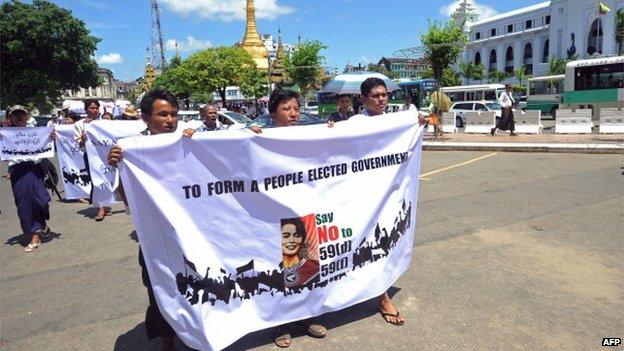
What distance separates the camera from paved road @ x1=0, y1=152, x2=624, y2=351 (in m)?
3.28

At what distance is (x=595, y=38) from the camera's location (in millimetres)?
56312

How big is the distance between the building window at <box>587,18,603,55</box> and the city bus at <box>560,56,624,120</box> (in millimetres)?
38472

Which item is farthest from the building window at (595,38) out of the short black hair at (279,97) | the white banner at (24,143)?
the short black hair at (279,97)

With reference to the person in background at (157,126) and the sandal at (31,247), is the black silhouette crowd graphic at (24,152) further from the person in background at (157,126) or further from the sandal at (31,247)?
the person in background at (157,126)

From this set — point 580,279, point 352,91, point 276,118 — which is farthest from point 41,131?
point 352,91

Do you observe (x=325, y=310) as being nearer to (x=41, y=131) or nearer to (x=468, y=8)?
(x=41, y=131)

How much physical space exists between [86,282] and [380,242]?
3060 millimetres

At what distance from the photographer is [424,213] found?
666cm

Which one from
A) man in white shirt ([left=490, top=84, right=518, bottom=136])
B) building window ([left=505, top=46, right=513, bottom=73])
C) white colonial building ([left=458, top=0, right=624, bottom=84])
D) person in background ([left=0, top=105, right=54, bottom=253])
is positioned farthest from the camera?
building window ([left=505, top=46, right=513, bottom=73])

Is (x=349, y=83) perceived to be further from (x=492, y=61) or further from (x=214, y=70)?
(x=492, y=61)

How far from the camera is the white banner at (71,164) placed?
27.2 feet

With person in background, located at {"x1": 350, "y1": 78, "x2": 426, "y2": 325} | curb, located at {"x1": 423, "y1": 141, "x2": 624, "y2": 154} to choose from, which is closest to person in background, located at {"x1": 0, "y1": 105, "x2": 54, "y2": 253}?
person in background, located at {"x1": 350, "y1": 78, "x2": 426, "y2": 325}

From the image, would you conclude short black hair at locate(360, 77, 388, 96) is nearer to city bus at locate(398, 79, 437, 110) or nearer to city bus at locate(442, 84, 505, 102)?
city bus at locate(442, 84, 505, 102)

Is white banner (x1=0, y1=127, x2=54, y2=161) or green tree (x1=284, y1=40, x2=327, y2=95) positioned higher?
green tree (x1=284, y1=40, x2=327, y2=95)
